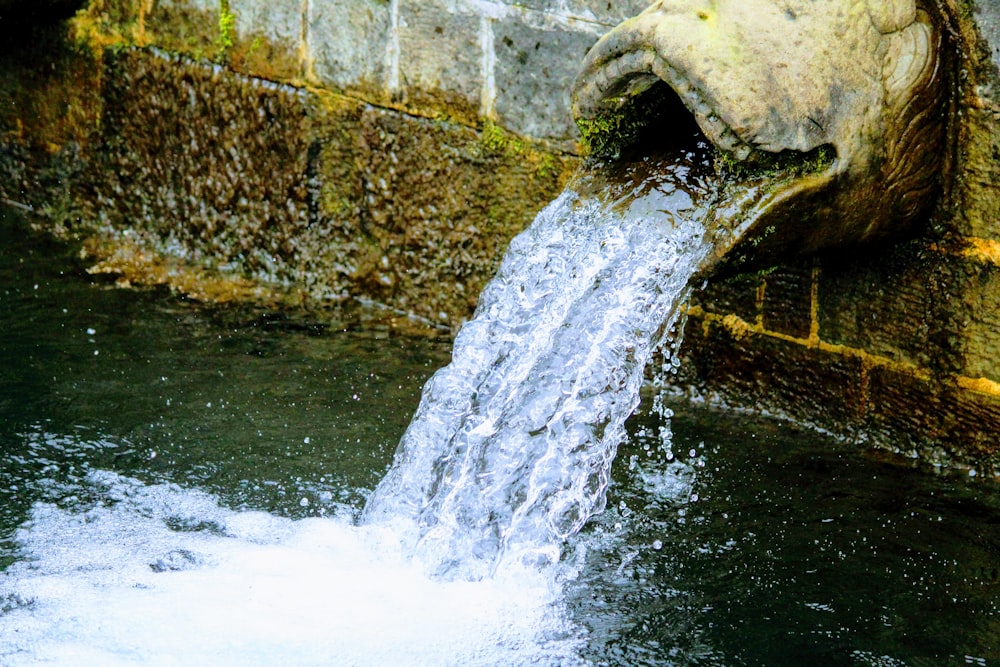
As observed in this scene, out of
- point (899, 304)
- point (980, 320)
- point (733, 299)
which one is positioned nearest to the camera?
point (980, 320)

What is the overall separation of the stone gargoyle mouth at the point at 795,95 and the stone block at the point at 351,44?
52.8 inches

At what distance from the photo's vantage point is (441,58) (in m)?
3.97

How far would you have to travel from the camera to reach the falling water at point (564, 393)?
2.83m

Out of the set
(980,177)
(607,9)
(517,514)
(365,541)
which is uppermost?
(607,9)

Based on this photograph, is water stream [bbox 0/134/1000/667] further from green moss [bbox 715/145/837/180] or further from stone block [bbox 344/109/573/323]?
stone block [bbox 344/109/573/323]

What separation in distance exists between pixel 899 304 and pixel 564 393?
0.97 meters

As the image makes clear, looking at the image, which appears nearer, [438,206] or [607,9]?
[607,9]

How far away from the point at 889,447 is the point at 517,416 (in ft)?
3.58

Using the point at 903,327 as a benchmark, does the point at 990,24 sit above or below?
above

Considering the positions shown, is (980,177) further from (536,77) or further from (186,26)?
(186,26)

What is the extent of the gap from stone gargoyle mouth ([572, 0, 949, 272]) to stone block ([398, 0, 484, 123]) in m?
1.03

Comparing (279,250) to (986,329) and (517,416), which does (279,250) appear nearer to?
(517,416)

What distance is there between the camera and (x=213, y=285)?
176 inches

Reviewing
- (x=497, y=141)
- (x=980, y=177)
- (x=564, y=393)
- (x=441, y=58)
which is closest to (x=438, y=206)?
(x=497, y=141)
